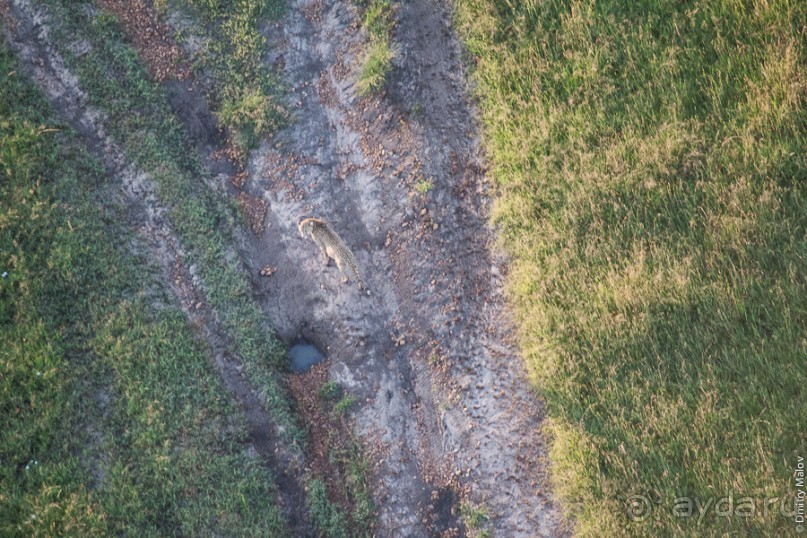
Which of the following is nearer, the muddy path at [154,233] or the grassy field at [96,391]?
the grassy field at [96,391]

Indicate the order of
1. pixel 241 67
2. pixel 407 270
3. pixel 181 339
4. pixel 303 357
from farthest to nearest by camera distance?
pixel 241 67 → pixel 407 270 → pixel 303 357 → pixel 181 339

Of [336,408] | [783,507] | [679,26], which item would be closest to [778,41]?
[679,26]


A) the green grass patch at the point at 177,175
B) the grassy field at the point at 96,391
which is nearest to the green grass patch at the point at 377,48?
the green grass patch at the point at 177,175

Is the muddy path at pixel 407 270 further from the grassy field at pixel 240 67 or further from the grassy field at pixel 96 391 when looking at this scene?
the grassy field at pixel 96 391

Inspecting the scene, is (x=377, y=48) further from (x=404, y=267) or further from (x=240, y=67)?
(x=404, y=267)

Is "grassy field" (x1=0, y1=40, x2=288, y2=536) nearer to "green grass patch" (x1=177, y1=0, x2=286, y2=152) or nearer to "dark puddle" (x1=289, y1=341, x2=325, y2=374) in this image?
"dark puddle" (x1=289, y1=341, x2=325, y2=374)

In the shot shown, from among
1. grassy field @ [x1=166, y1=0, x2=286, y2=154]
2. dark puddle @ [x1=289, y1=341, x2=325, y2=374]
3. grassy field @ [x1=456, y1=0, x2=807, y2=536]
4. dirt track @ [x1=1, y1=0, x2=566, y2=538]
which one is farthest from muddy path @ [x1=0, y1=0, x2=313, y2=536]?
grassy field @ [x1=456, y1=0, x2=807, y2=536]

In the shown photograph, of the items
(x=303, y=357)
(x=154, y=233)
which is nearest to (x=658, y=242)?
(x=303, y=357)
